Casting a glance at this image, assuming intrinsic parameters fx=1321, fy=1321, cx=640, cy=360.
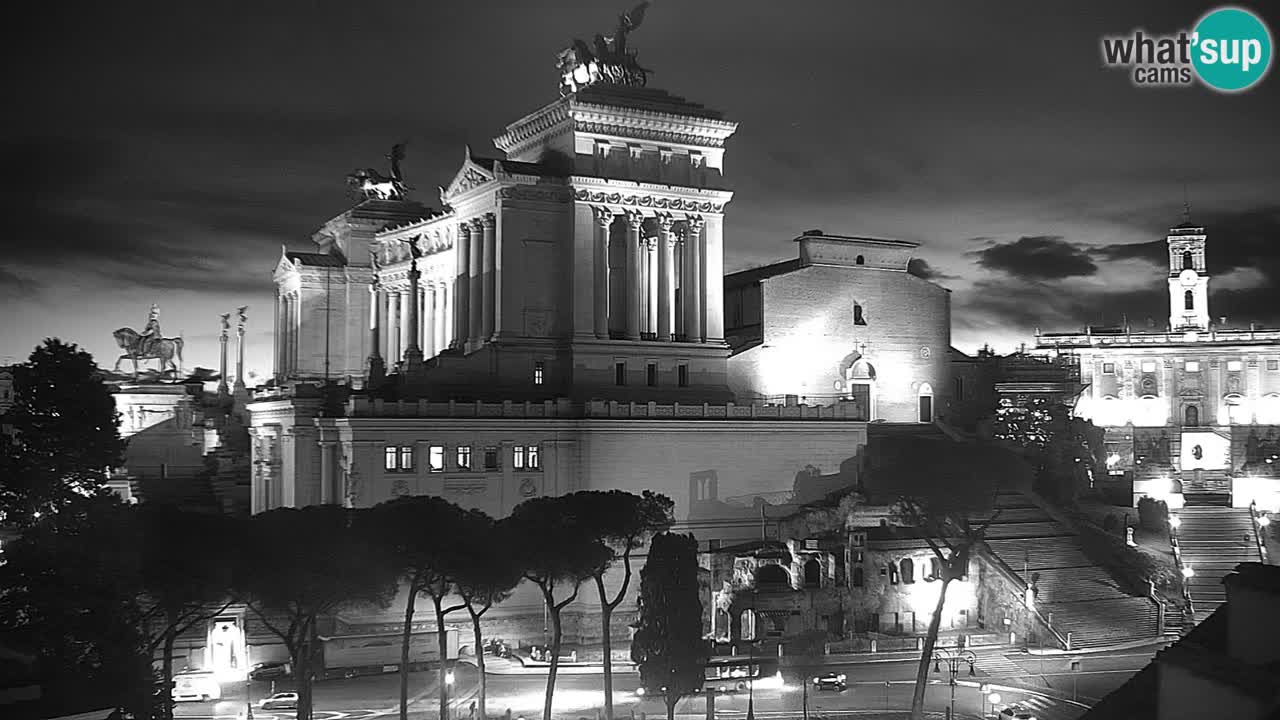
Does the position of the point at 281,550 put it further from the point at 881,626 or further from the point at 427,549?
the point at 881,626

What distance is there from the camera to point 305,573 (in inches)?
1930

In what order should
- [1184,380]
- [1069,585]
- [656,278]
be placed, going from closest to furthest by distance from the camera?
[1069,585] → [656,278] → [1184,380]

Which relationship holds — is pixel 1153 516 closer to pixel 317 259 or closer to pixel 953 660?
pixel 953 660

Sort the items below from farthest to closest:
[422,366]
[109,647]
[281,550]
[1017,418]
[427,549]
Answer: [1017,418] < [422,366] < [427,549] < [281,550] < [109,647]

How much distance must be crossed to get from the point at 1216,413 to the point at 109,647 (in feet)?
398

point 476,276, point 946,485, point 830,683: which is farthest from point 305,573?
point 946,485

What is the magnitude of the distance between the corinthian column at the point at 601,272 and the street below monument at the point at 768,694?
944 inches

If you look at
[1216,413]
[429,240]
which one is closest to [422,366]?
[429,240]

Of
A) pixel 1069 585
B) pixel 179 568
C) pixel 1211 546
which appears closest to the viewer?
pixel 179 568

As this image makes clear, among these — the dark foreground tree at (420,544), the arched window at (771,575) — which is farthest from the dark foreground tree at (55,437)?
the arched window at (771,575)

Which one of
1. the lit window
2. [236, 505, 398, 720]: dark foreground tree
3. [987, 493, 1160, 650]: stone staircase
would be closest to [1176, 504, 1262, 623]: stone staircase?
[987, 493, 1160, 650]: stone staircase

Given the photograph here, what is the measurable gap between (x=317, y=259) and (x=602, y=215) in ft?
115

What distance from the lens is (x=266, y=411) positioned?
77875 millimetres

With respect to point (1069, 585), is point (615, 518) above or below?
above
